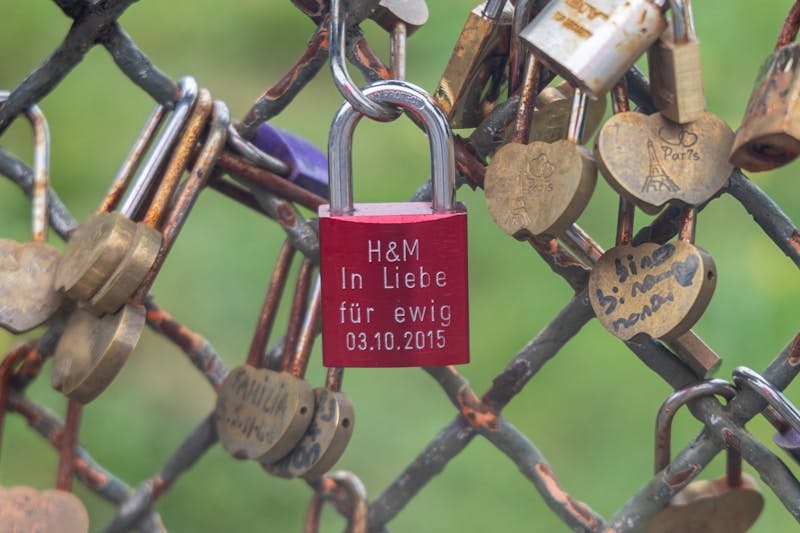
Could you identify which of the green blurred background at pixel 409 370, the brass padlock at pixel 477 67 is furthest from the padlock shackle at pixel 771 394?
the green blurred background at pixel 409 370

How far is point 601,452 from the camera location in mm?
2096

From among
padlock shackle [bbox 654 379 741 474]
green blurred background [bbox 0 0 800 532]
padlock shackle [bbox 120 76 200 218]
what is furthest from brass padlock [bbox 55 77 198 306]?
green blurred background [bbox 0 0 800 532]

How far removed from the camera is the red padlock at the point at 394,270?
36.8 inches

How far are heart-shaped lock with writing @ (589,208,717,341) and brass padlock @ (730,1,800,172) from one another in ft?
0.21

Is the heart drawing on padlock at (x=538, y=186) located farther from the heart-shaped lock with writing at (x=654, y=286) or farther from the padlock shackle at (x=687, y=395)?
the padlock shackle at (x=687, y=395)

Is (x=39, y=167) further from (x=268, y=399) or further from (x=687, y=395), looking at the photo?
(x=687, y=395)

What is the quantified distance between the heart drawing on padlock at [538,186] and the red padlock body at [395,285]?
0.03 m

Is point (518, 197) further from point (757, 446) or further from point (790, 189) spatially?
point (790, 189)

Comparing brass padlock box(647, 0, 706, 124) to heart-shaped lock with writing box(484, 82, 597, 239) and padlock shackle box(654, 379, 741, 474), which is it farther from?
padlock shackle box(654, 379, 741, 474)

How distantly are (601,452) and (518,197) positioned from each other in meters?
1.23

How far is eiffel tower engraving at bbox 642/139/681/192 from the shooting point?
878 millimetres

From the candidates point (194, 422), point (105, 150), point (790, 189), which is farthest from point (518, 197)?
point (105, 150)

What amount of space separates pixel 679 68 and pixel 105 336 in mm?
441

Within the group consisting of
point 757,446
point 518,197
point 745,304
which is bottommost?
point 745,304
